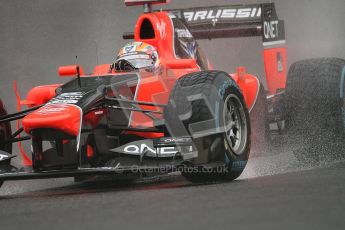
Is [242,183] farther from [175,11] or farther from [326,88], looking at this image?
[175,11]

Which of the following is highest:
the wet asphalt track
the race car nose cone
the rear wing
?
the rear wing

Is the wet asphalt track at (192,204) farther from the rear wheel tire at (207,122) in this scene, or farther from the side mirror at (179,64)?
the side mirror at (179,64)

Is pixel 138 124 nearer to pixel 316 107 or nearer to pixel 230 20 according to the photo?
pixel 316 107

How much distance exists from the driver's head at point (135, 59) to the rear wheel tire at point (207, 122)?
1352 mm

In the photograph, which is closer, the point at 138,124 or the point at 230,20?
the point at 138,124

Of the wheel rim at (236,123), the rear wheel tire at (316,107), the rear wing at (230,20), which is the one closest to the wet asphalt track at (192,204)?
the wheel rim at (236,123)

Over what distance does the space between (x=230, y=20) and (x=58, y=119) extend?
461 cm

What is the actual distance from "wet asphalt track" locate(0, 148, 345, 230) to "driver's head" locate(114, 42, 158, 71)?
55.0 inches

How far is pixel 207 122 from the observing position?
8055 mm

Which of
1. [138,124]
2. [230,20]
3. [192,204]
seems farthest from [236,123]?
[230,20]

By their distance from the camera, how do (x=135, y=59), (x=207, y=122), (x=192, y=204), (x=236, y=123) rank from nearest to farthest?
(x=192, y=204) < (x=207, y=122) < (x=236, y=123) < (x=135, y=59)

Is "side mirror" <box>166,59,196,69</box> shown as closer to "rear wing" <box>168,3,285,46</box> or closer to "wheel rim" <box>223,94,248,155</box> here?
"wheel rim" <box>223,94,248,155</box>

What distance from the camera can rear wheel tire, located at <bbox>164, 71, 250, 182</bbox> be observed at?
8078mm

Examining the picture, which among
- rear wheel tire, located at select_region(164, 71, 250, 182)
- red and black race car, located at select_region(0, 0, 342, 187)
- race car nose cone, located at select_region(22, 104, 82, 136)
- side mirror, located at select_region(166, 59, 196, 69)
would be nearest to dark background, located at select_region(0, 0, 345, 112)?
red and black race car, located at select_region(0, 0, 342, 187)
